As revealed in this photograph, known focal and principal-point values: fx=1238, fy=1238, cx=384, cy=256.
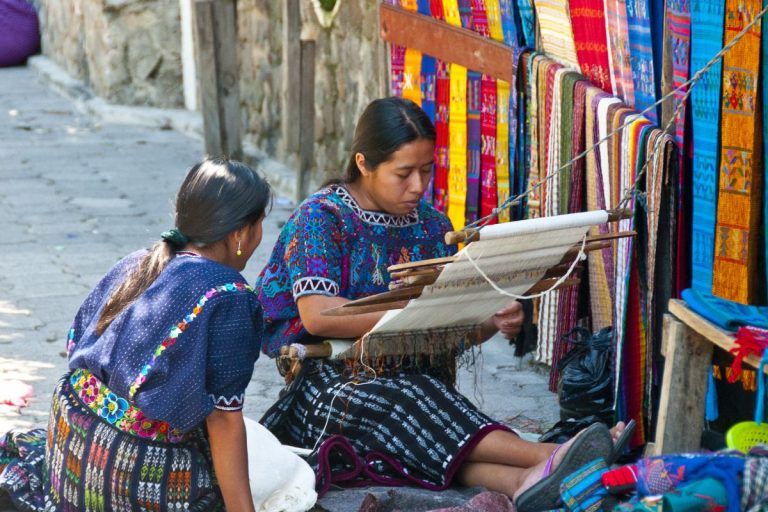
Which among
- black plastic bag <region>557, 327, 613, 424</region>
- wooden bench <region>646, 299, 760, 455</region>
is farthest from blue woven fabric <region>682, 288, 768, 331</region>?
black plastic bag <region>557, 327, 613, 424</region>

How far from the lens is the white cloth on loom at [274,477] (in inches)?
130

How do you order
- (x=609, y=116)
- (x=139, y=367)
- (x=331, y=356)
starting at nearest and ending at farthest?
1. (x=139, y=367)
2. (x=331, y=356)
3. (x=609, y=116)

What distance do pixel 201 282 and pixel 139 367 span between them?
0.25 meters

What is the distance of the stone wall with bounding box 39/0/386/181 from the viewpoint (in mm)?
7316

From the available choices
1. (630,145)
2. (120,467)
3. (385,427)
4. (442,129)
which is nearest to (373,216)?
(385,427)

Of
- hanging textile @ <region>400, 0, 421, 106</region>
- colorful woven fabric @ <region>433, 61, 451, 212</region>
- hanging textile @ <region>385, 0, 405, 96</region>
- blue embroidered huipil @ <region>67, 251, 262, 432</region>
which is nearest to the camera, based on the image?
blue embroidered huipil @ <region>67, 251, 262, 432</region>

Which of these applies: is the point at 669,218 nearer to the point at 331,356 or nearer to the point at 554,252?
the point at 554,252

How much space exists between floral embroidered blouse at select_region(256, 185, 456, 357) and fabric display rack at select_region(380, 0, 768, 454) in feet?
0.83

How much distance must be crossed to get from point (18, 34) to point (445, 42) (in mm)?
11944

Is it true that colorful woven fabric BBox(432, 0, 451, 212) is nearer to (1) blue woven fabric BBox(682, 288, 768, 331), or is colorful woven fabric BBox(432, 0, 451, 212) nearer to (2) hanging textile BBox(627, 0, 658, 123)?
(2) hanging textile BBox(627, 0, 658, 123)

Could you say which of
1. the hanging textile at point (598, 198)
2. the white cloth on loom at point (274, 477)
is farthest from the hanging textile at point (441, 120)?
the white cloth on loom at point (274, 477)

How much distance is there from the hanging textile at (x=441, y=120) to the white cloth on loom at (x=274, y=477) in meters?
2.47

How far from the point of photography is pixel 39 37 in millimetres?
16500

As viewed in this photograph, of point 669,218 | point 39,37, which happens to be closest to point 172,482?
point 669,218
